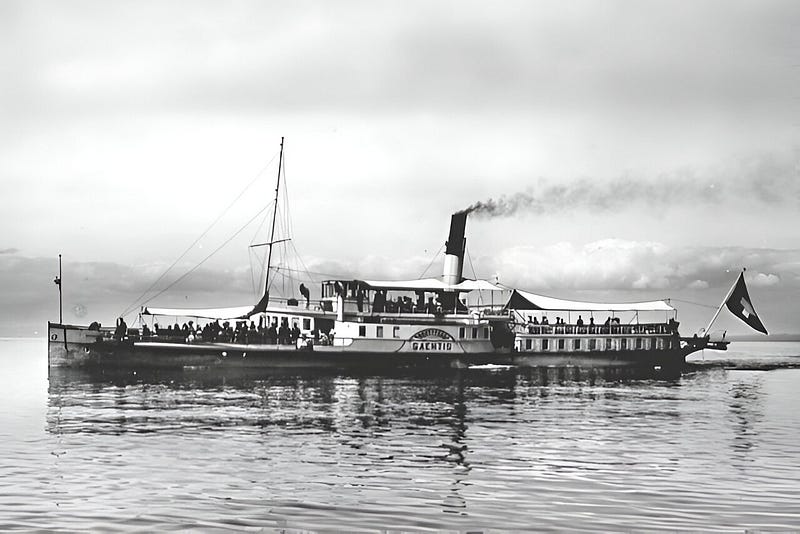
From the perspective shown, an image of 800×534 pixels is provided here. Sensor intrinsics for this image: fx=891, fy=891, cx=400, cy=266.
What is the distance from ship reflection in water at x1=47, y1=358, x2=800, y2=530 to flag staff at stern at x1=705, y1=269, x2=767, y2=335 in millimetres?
31672

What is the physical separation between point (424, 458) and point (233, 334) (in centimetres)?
3911

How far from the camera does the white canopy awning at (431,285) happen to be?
6662 centimetres

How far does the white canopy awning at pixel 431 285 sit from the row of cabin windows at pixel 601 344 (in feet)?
→ 18.2

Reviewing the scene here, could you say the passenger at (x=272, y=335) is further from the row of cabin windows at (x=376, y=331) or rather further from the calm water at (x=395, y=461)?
the calm water at (x=395, y=461)

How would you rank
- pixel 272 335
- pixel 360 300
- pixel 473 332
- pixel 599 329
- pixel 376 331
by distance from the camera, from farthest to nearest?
pixel 599 329 → pixel 473 332 → pixel 360 300 → pixel 376 331 → pixel 272 335

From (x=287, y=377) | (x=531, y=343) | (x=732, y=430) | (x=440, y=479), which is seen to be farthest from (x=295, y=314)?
(x=440, y=479)

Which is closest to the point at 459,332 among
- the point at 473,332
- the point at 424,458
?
the point at 473,332

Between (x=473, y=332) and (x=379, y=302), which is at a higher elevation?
(x=379, y=302)

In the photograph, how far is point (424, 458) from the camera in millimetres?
25406

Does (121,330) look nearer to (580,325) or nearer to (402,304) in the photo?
(402,304)

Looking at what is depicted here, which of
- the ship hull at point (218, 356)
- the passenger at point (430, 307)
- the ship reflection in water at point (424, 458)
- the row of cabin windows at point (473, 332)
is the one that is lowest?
the ship reflection in water at point (424, 458)

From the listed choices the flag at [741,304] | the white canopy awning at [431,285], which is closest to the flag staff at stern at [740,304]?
the flag at [741,304]

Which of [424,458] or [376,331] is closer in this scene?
[424,458]

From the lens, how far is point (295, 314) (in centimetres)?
6544
